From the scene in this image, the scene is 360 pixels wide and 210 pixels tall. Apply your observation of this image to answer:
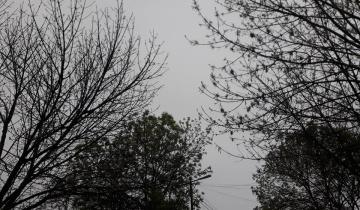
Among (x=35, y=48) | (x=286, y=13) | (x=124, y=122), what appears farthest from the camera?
(x=124, y=122)

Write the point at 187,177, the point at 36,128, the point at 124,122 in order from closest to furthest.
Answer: the point at 36,128
the point at 124,122
the point at 187,177

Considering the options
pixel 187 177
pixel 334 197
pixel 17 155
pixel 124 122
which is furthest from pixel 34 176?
pixel 187 177

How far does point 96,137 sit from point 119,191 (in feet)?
4.09

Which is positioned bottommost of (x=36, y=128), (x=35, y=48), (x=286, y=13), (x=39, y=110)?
(x=36, y=128)

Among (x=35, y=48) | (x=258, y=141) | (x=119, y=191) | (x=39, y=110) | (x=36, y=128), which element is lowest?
(x=119, y=191)

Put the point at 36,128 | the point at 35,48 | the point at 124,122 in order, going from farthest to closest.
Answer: the point at 124,122 → the point at 35,48 → the point at 36,128

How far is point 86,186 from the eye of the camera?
18.5 ft

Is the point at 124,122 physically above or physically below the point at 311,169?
below

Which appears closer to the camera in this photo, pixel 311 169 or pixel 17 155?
pixel 17 155

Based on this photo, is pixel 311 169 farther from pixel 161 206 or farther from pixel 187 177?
pixel 187 177

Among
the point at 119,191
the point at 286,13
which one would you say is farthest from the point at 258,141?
the point at 119,191

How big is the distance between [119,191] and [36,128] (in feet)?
5.57

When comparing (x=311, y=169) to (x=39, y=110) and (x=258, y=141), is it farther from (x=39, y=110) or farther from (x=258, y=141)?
(x=39, y=110)

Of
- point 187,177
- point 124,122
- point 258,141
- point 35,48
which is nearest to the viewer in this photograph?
point 258,141
